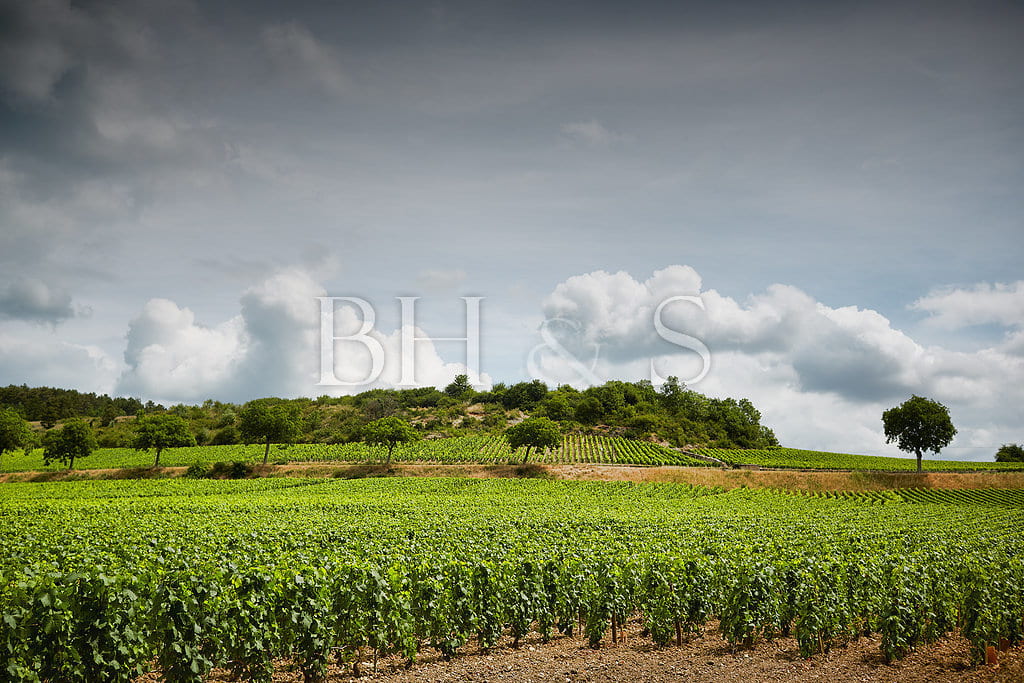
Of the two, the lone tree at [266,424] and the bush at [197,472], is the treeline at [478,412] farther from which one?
the bush at [197,472]

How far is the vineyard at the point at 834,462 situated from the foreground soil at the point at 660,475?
6967mm

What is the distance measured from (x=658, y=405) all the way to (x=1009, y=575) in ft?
489

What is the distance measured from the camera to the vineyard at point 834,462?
8469 centimetres

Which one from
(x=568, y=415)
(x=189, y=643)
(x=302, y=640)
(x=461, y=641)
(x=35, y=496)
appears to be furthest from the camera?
(x=568, y=415)

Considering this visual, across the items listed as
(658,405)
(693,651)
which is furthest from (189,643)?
(658,405)

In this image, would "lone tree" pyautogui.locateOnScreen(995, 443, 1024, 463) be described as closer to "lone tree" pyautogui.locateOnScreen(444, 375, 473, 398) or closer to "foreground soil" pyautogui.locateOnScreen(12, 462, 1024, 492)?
"foreground soil" pyautogui.locateOnScreen(12, 462, 1024, 492)

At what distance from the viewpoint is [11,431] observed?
2847 inches

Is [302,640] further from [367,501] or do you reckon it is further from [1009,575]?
[367,501]

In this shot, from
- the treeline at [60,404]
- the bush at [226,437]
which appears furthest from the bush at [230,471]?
the treeline at [60,404]

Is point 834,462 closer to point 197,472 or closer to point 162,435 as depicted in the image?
point 197,472

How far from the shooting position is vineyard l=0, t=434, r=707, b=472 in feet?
274

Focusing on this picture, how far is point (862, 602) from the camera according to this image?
13695 millimetres

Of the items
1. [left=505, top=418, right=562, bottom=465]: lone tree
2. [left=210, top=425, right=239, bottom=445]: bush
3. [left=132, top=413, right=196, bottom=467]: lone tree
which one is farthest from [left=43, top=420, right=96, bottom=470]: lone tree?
[left=505, top=418, right=562, bottom=465]: lone tree

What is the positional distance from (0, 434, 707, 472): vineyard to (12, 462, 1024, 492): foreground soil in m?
5.28
